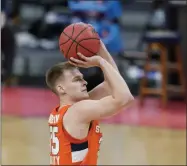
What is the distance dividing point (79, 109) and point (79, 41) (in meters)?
0.37

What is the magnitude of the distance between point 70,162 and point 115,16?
6.37 meters

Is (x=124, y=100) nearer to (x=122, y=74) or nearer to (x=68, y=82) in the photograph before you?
(x=68, y=82)

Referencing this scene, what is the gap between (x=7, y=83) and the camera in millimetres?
9508

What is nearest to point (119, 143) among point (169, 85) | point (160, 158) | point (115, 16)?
point (160, 158)

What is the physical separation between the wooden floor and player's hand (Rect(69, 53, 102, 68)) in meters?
2.59

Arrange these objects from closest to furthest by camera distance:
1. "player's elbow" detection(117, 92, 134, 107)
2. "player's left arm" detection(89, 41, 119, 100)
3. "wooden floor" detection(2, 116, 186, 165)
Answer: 1. "player's elbow" detection(117, 92, 134, 107)
2. "player's left arm" detection(89, 41, 119, 100)
3. "wooden floor" detection(2, 116, 186, 165)

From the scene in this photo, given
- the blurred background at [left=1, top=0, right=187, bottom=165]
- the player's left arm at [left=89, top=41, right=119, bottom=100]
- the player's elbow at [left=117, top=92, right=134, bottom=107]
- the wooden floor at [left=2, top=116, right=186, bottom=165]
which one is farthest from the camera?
the blurred background at [left=1, top=0, right=187, bottom=165]

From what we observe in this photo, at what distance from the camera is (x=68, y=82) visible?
3.13 meters

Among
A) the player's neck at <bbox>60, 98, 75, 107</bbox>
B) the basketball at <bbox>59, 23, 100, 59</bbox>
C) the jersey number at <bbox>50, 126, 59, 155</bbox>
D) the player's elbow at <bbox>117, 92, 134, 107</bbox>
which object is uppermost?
the basketball at <bbox>59, 23, 100, 59</bbox>

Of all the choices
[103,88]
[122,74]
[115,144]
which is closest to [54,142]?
[103,88]

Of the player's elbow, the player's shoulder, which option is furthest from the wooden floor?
the player's elbow

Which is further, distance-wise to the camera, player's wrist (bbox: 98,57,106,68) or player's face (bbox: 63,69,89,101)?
player's face (bbox: 63,69,89,101)

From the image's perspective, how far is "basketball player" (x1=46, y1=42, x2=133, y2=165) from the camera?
3.01 metres

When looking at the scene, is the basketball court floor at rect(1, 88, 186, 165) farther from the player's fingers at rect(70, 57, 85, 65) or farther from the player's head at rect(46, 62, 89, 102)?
the player's fingers at rect(70, 57, 85, 65)
